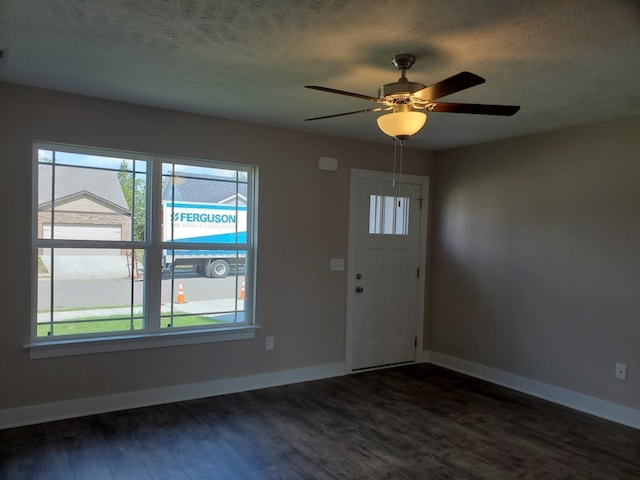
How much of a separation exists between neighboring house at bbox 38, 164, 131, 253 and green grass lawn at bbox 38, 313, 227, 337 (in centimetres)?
56

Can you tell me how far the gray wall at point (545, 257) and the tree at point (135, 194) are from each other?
122 inches

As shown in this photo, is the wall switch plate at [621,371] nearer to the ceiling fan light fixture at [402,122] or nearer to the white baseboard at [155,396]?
the white baseboard at [155,396]

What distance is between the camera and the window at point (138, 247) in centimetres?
339

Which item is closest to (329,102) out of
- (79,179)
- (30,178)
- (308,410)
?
(79,179)

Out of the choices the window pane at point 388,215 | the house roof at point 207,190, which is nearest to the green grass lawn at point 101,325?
the house roof at point 207,190

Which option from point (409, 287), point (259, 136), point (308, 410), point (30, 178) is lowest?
point (308, 410)

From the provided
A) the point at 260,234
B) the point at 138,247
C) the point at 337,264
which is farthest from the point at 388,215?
the point at 138,247

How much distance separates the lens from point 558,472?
2834 mm

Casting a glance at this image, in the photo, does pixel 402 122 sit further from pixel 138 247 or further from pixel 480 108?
pixel 138 247

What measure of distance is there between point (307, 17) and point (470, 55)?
92 centimetres

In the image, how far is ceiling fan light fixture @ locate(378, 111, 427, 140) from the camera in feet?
7.88

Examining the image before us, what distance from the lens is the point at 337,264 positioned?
4.62 metres

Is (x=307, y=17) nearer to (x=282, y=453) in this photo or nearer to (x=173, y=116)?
(x=173, y=116)

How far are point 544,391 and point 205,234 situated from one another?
10.7 ft
